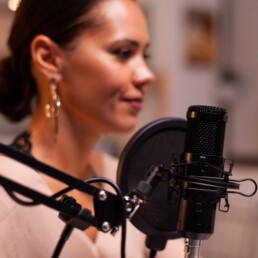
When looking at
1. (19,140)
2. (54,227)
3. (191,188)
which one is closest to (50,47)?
(19,140)

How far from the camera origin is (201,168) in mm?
599

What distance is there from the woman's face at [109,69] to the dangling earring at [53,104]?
→ 0.07 ft

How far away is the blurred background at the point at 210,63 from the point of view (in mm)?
2598

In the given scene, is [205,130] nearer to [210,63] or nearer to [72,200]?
[72,200]

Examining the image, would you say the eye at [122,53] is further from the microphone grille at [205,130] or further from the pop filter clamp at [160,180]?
the microphone grille at [205,130]

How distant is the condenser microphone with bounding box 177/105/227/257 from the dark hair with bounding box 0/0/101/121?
473mm

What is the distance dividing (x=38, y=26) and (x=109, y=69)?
159 mm

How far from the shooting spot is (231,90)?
2699 mm

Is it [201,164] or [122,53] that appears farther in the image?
[122,53]

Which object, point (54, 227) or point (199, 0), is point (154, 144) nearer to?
point (54, 227)

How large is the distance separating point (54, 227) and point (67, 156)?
0.24m

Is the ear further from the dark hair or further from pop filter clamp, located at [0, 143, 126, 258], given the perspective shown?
pop filter clamp, located at [0, 143, 126, 258]

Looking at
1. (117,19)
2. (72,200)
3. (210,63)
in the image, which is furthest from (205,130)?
(210,63)

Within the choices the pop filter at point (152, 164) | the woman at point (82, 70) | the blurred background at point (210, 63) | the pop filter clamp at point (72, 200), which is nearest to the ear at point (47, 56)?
the woman at point (82, 70)
